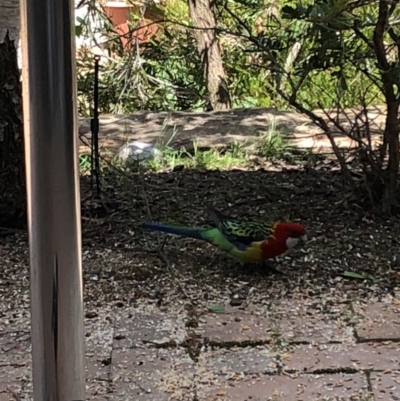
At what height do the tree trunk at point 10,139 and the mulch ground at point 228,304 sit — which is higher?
the tree trunk at point 10,139

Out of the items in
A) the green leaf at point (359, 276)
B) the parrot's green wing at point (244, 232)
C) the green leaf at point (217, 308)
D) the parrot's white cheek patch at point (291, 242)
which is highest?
the parrot's green wing at point (244, 232)

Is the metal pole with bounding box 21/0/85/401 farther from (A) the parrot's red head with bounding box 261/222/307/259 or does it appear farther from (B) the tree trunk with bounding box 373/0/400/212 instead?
(B) the tree trunk with bounding box 373/0/400/212

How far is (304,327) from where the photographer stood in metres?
2.31

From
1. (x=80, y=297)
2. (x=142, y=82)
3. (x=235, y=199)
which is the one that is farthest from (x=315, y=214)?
(x=142, y=82)

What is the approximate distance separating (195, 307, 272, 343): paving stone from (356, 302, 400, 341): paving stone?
0.26 m

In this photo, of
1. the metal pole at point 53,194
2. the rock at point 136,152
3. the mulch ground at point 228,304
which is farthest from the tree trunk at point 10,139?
the metal pole at point 53,194

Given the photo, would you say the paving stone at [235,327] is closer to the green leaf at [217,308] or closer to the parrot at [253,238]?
the green leaf at [217,308]

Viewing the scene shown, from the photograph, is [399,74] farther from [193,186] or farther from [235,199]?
[193,186]

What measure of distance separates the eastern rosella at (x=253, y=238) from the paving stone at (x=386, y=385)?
0.66 m

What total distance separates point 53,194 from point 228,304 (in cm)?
132

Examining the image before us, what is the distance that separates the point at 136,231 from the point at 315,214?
69 centimetres

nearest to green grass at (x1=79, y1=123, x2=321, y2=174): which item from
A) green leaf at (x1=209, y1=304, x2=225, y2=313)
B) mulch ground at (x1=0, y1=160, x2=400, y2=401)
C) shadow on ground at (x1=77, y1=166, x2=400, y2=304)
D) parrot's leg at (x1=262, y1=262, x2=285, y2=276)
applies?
shadow on ground at (x1=77, y1=166, x2=400, y2=304)

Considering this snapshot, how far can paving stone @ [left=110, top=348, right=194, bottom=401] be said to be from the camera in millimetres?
1971

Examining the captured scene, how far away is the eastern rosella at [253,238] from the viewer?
2.60 metres
